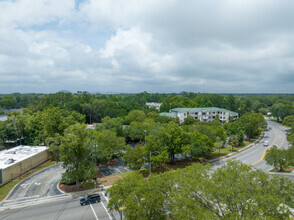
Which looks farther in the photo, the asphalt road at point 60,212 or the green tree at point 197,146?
the green tree at point 197,146

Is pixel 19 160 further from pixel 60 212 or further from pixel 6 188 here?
pixel 60 212

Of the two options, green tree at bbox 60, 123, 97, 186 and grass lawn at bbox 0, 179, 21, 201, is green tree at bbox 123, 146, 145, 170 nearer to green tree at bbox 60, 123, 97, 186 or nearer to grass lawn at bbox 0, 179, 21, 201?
green tree at bbox 60, 123, 97, 186

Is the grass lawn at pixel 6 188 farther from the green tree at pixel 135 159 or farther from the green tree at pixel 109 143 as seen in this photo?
the green tree at pixel 135 159

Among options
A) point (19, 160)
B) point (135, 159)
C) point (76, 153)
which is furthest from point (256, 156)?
point (19, 160)

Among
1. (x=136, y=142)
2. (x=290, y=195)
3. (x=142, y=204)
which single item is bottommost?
(x=136, y=142)

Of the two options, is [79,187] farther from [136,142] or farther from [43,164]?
[136,142]

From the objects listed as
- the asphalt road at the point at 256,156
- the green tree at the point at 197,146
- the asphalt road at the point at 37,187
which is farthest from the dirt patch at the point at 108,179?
the asphalt road at the point at 256,156

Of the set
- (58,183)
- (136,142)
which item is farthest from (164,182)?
(136,142)
